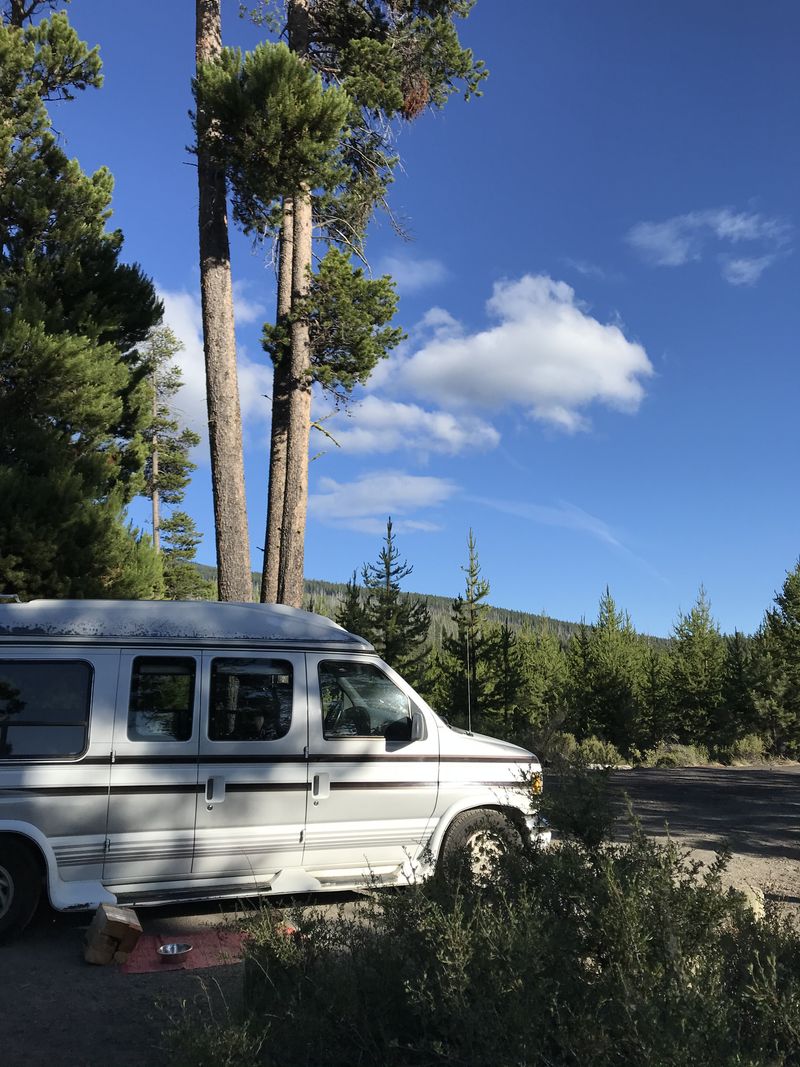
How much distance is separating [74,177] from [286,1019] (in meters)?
13.1

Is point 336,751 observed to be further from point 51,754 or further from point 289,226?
point 289,226

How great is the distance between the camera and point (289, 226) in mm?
14219

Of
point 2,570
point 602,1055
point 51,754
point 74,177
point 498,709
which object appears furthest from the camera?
point 498,709

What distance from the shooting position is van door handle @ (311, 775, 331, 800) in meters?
6.13

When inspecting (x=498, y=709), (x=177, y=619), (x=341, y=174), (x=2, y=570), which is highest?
(x=341, y=174)

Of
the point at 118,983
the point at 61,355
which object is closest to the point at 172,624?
the point at 118,983

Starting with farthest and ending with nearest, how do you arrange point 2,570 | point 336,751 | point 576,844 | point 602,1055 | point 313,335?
point 313,335 → point 2,570 → point 336,751 → point 576,844 → point 602,1055

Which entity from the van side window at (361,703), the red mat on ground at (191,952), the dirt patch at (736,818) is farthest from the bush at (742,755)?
the red mat on ground at (191,952)

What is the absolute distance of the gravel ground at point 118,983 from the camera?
Answer: 3.91m

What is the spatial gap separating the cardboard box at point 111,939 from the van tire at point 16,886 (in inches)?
25.6

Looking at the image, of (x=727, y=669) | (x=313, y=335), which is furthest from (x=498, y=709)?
(x=313, y=335)

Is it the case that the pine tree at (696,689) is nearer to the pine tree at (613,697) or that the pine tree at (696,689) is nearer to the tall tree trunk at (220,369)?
the pine tree at (613,697)

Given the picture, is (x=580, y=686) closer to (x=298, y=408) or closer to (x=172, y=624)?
(x=298, y=408)

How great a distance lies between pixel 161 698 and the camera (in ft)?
19.8
